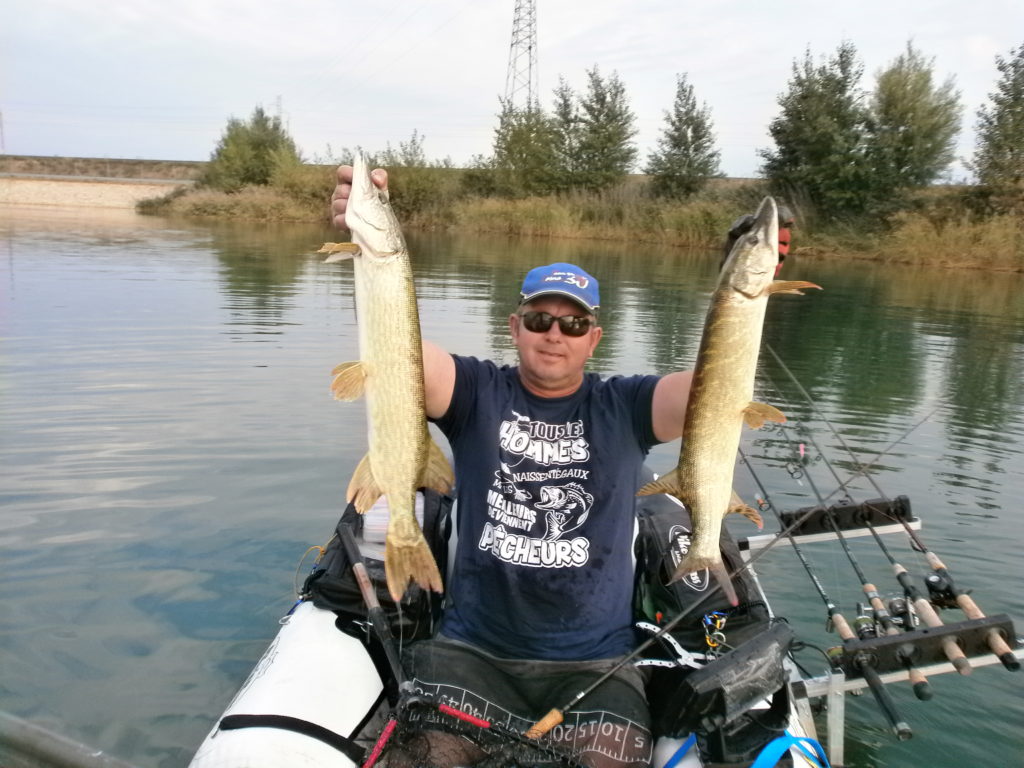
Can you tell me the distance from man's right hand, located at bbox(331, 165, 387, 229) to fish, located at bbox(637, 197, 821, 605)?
125cm

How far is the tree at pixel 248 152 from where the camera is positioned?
51750mm

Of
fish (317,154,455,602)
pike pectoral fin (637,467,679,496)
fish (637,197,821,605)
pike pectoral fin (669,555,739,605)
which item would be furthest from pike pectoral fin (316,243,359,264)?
pike pectoral fin (669,555,739,605)

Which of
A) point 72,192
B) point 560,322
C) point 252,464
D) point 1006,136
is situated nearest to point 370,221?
→ point 560,322

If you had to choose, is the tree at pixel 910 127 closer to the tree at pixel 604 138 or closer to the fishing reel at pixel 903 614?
the tree at pixel 604 138

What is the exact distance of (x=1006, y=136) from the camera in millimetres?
29734

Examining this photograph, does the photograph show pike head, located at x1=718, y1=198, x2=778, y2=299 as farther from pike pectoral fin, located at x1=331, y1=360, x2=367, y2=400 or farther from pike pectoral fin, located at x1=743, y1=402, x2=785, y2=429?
pike pectoral fin, located at x1=331, y1=360, x2=367, y2=400

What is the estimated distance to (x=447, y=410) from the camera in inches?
130

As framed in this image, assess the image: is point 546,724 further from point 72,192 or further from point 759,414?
point 72,192

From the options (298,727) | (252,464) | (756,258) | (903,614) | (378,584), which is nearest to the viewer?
(756,258)

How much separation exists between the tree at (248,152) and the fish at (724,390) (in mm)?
51070

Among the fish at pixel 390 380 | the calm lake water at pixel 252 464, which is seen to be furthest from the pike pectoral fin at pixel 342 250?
the calm lake water at pixel 252 464

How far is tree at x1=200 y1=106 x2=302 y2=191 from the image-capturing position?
51.8 meters

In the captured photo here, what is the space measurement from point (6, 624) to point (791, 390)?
28.2ft

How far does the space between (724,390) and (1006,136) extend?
33.4 m
